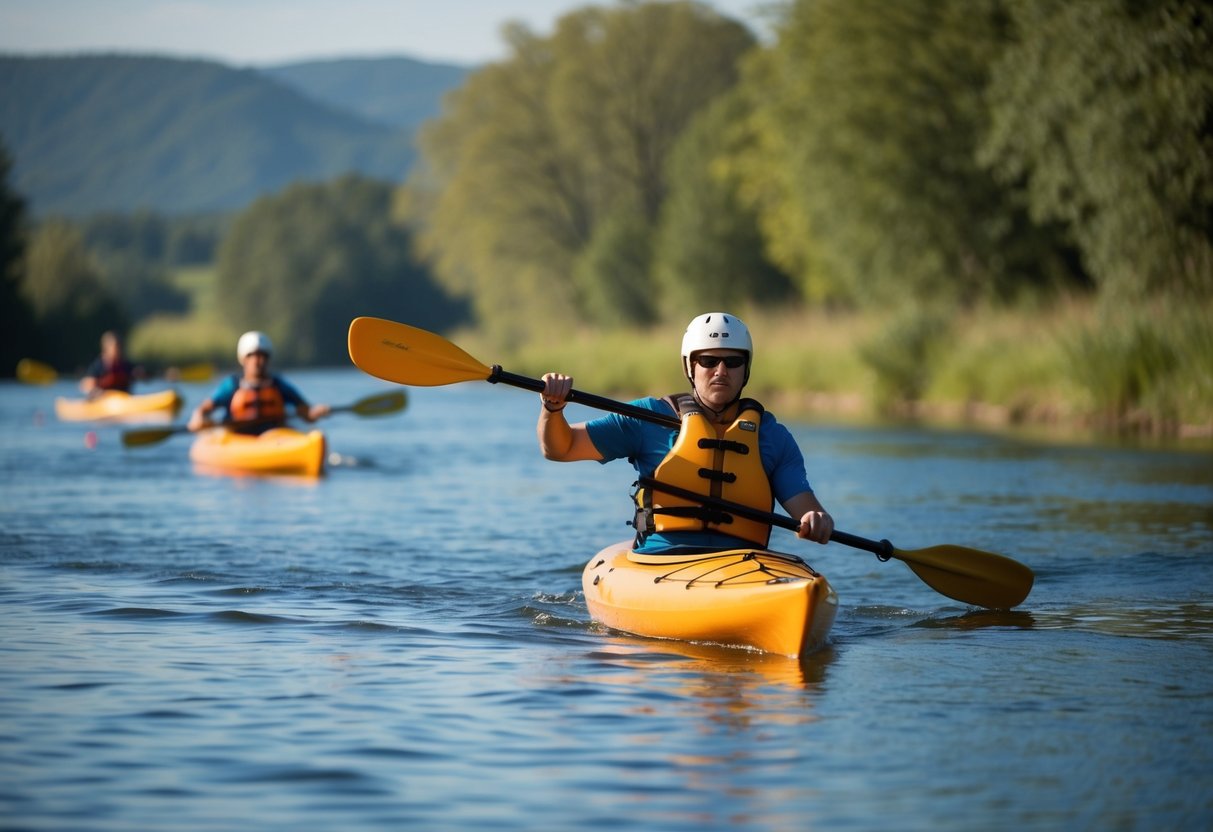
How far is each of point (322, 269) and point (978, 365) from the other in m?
58.0

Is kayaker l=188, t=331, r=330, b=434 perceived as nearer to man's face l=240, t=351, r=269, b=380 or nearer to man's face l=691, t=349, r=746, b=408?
man's face l=240, t=351, r=269, b=380

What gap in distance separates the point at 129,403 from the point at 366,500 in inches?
459

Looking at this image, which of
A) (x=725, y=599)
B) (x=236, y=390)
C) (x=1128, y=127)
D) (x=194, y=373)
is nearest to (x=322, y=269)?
(x=194, y=373)

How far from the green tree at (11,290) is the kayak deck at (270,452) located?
3095 cm

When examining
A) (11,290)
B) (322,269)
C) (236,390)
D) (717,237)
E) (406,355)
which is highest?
(322,269)

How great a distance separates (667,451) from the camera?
7.15 metres

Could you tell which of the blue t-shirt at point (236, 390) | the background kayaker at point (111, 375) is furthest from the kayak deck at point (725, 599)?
the background kayaker at point (111, 375)

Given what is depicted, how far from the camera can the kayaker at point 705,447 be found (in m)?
6.88

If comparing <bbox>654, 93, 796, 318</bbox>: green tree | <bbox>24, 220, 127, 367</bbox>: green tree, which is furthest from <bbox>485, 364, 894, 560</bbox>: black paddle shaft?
<bbox>24, 220, 127, 367</bbox>: green tree

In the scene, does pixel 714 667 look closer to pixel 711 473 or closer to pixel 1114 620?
pixel 711 473

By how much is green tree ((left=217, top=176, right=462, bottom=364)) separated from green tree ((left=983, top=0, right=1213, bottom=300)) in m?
55.7

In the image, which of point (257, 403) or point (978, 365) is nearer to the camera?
point (257, 403)

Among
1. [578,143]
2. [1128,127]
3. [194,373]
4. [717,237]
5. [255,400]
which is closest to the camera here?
[255,400]

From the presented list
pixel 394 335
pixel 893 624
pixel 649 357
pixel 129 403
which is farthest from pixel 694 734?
Answer: pixel 649 357
